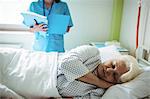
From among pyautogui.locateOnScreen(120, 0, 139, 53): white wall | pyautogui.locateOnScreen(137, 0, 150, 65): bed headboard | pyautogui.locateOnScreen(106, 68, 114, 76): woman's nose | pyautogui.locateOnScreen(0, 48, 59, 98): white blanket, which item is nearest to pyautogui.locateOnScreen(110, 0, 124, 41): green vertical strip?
pyautogui.locateOnScreen(120, 0, 139, 53): white wall

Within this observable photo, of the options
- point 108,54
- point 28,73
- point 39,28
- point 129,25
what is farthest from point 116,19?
point 28,73

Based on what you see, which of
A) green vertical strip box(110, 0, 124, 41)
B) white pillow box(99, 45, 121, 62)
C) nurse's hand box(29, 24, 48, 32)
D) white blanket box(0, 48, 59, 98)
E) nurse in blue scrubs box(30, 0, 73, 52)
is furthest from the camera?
green vertical strip box(110, 0, 124, 41)

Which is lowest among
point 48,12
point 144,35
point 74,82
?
point 74,82

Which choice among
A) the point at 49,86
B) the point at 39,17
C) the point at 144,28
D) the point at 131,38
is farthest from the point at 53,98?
the point at 131,38

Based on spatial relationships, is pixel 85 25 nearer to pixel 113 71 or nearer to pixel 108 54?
pixel 108 54

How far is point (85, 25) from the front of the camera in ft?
10.2

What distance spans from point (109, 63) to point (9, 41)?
180 cm

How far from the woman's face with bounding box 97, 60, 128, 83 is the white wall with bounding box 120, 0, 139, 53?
1.01 m

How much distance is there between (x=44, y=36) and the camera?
2.54 meters

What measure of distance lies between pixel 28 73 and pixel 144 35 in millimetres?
1230

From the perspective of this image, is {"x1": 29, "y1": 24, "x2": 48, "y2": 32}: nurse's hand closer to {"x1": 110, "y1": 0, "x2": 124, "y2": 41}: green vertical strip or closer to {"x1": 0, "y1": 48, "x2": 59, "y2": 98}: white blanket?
{"x1": 0, "y1": 48, "x2": 59, "y2": 98}: white blanket

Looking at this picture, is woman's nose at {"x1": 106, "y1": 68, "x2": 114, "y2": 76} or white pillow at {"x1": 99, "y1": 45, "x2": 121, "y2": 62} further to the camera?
white pillow at {"x1": 99, "y1": 45, "x2": 121, "y2": 62}

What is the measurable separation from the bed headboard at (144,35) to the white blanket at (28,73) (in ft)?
2.84

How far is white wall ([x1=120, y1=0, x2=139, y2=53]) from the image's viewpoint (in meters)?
2.63
